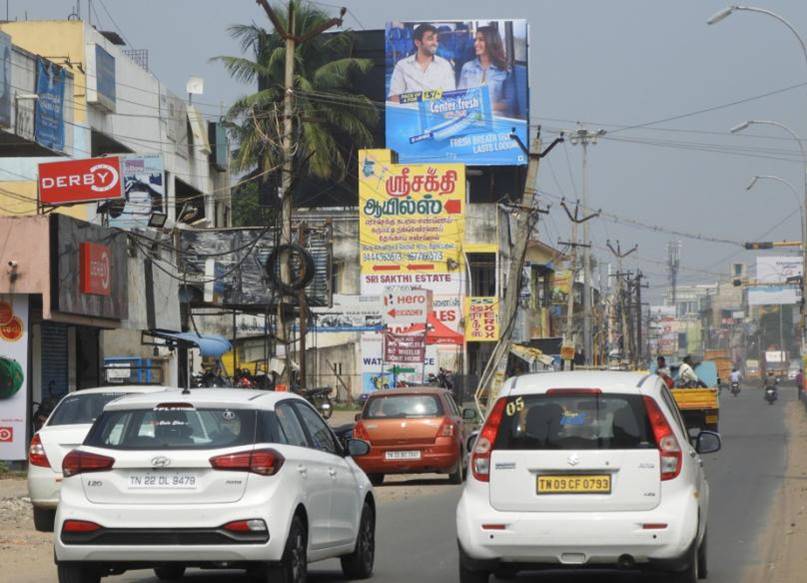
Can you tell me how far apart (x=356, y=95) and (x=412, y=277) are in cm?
1118

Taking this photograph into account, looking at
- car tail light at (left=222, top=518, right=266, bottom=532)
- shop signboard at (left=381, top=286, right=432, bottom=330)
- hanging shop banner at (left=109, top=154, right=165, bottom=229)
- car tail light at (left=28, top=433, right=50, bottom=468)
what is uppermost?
hanging shop banner at (left=109, top=154, right=165, bottom=229)

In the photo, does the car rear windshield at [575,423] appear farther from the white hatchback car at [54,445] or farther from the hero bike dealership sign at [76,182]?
the hero bike dealership sign at [76,182]

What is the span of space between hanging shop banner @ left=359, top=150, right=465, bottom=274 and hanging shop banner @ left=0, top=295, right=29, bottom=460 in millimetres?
38925

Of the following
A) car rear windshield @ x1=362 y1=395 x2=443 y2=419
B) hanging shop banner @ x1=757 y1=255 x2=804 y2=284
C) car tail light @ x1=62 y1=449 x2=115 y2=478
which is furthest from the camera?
hanging shop banner @ x1=757 y1=255 x2=804 y2=284

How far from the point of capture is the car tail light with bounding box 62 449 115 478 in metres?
10.5

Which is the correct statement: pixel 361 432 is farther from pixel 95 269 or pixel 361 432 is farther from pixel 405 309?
pixel 405 309

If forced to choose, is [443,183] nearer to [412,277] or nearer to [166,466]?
[412,277]

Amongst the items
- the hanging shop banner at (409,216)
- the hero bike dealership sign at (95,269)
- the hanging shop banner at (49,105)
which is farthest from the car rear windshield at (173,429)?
the hanging shop banner at (409,216)

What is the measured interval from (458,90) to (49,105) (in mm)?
32086

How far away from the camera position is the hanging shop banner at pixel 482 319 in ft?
224

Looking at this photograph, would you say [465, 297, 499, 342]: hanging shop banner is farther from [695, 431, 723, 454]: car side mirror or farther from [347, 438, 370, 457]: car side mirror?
[695, 431, 723, 454]: car side mirror

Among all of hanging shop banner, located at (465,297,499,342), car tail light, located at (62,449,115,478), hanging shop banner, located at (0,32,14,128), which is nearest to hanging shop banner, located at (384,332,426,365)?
hanging shop banner, located at (0,32,14,128)

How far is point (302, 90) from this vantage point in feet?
224

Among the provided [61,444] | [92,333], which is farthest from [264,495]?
[92,333]
